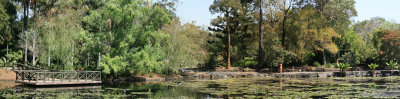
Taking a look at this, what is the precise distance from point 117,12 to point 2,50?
22340 millimetres

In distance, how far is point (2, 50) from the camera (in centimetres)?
4238

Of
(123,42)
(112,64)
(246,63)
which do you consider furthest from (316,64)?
(112,64)

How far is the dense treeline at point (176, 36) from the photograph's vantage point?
99.8 ft

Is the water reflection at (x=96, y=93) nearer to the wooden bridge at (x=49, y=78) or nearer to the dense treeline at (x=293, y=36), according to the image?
the wooden bridge at (x=49, y=78)

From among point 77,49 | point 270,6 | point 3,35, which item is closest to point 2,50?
point 3,35

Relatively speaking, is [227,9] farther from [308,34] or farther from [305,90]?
[305,90]

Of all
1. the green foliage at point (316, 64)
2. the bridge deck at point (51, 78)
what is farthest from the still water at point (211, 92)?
the green foliage at point (316, 64)

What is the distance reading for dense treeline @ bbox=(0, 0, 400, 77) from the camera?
30.4 metres

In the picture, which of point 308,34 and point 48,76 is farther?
point 308,34

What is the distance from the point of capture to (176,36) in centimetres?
3356

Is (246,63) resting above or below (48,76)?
above

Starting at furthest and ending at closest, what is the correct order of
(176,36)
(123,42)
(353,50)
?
(353,50) → (176,36) → (123,42)

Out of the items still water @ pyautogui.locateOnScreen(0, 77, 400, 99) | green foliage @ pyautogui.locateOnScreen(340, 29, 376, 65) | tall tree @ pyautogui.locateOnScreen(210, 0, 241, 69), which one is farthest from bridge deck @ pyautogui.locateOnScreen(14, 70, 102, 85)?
green foliage @ pyautogui.locateOnScreen(340, 29, 376, 65)

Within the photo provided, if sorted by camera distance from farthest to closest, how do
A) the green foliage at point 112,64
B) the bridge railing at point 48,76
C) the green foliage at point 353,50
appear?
the green foliage at point 353,50
the green foliage at point 112,64
the bridge railing at point 48,76
